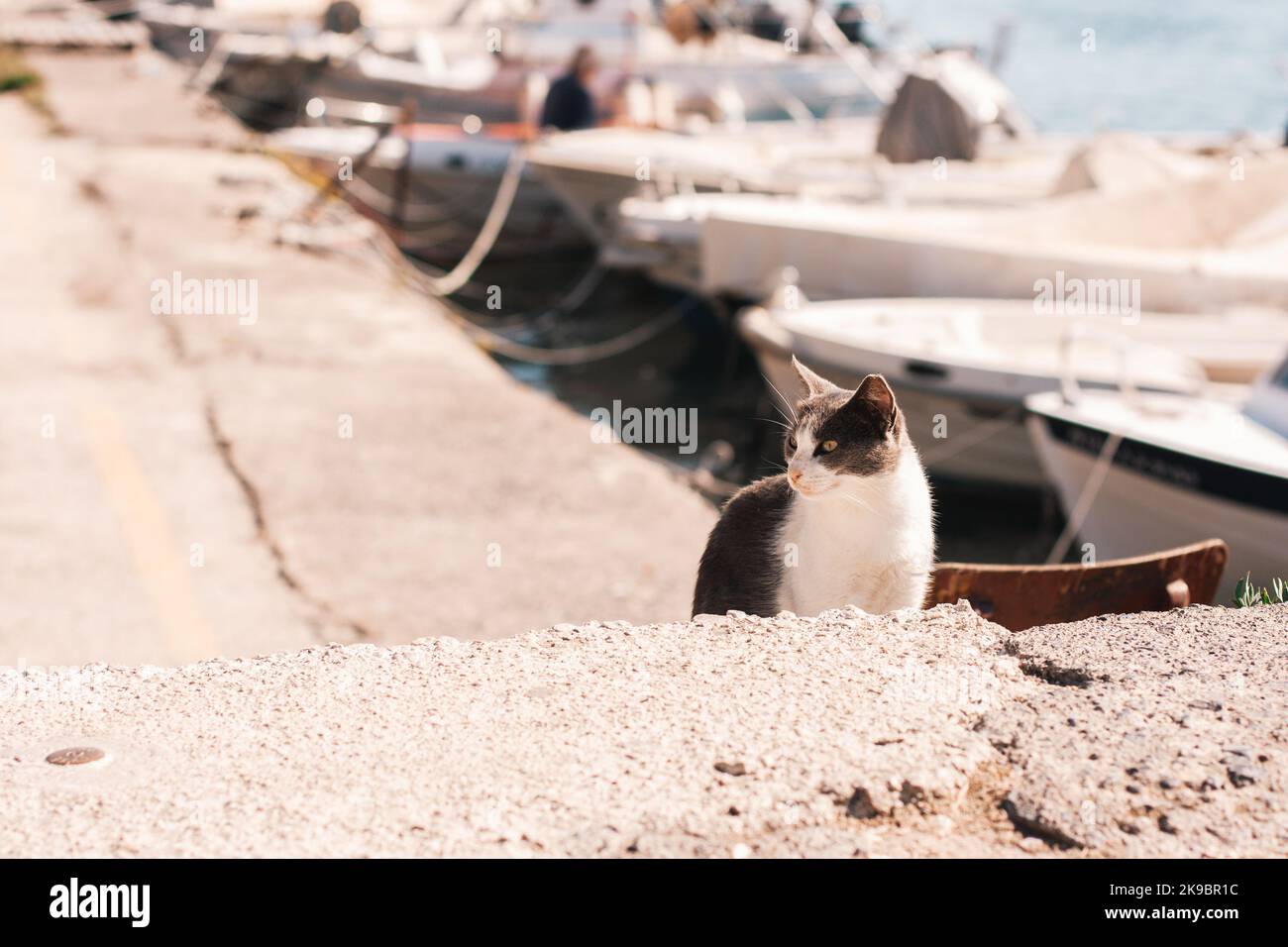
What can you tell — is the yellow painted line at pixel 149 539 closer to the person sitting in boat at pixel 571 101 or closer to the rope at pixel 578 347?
the rope at pixel 578 347

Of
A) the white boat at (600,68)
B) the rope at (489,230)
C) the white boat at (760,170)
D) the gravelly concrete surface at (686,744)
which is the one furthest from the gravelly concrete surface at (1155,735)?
the white boat at (600,68)

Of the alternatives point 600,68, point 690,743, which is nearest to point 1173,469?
point 690,743

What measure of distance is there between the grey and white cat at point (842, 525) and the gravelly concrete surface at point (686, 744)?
0.33 metres

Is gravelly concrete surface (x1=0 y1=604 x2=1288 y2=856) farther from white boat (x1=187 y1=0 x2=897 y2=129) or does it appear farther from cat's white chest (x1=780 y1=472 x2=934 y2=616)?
white boat (x1=187 y1=0 x2=897 y2=129)

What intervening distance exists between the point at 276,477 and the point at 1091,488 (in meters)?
5.16

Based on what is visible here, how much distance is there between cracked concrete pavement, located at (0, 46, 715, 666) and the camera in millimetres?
7422

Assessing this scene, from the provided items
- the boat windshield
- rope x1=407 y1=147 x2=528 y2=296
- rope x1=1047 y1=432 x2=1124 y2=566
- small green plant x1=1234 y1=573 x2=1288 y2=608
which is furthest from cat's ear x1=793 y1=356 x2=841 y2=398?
rope x1=407 y1=147 x2=528 y2=296

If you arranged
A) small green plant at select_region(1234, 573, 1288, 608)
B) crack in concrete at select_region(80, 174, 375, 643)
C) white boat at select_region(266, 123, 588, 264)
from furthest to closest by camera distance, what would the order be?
white boat at select_region(266, 123, 588, 264), crack in concrete at select_region(80, 174, 375, 643), small green plant at select_region(1234, 573, 1288, 608)

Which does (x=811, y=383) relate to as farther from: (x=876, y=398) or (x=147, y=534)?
(x=147, y=534)

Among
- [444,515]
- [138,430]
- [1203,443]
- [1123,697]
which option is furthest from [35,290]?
[1123,697]

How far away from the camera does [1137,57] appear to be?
45625 mm

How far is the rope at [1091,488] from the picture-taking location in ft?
28.0

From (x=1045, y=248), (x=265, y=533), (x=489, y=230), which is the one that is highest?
(x=1045, y=248)

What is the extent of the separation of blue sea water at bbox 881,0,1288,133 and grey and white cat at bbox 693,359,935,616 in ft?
83.0
